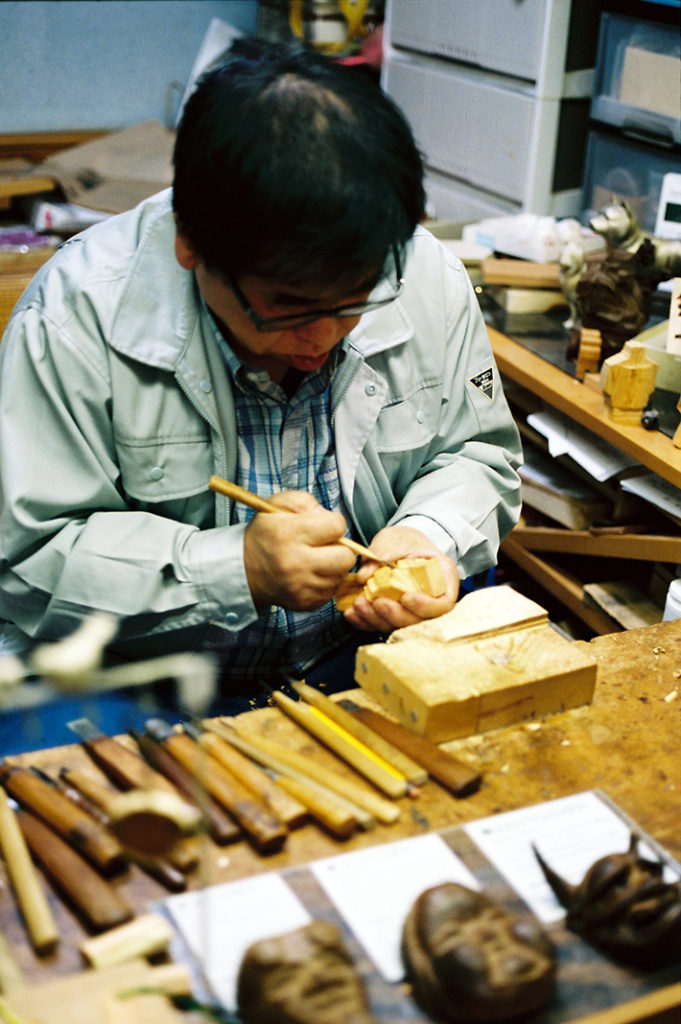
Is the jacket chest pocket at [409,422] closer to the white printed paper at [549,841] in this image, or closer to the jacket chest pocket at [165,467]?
the jacket chest pocket at [165,467]

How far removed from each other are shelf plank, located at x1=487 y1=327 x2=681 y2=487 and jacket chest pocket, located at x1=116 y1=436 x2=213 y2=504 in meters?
0.94

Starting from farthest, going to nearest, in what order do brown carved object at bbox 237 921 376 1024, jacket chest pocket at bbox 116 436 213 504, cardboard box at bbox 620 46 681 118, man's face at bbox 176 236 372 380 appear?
cardboard box at bbox 620 46 681 118, jacket chest pocket at bbox 116 436 213 504, man's face at bbox 176 236 372 380, brown carved object at bbox 237 921 376 1024

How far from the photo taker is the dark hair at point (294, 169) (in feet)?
4.30

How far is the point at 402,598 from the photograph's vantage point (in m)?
1.60

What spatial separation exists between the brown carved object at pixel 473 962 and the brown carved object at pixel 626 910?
0.07 m

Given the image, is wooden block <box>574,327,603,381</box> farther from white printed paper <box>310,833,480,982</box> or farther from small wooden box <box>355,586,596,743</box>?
white printed paper <box>310,833,480,982</box>

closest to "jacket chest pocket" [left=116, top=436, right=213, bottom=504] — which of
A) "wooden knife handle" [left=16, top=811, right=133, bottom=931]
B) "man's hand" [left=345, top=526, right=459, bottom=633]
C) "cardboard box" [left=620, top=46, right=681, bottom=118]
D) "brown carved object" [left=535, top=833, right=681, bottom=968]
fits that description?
"man's hand" [left=345, top=526, right=459, bottom=633]

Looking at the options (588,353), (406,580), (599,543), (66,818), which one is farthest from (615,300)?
(66,818)

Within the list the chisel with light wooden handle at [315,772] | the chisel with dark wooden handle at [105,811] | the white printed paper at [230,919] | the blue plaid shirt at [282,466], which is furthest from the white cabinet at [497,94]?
the white printed paper at [230,919]

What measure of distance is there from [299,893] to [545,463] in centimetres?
183

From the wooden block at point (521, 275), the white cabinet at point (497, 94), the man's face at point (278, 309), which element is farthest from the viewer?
the white cabinet at point (497, 94)

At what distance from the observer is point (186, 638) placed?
5.58 feet

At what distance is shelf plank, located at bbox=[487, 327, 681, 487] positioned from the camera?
7.09 ft

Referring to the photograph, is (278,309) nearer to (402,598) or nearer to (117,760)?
(402,598)
